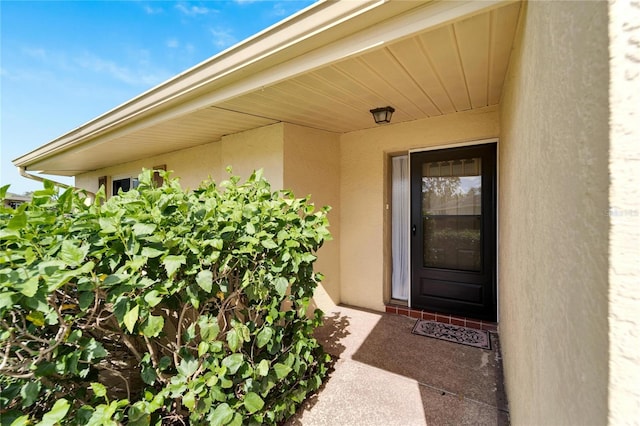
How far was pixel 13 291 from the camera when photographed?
1.07 metres

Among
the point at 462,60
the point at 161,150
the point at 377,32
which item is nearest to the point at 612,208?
the point at 377,32

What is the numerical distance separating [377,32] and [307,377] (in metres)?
2.77

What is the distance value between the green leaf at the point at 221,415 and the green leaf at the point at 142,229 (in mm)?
1126

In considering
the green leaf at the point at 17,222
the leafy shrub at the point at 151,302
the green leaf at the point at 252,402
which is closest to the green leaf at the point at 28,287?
the leafy shrub at the point at 151,302

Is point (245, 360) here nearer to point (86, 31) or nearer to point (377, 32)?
point (377, 32)

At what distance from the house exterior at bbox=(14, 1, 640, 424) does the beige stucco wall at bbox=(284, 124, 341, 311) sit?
3cm

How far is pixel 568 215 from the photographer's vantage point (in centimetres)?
70

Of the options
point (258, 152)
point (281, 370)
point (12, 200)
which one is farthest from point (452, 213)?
point (12, 200)

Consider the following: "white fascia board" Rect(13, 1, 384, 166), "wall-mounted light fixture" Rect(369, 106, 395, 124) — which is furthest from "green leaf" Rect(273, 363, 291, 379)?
"wall-mounted light fixture" Rect(369, 106, 395, 124)

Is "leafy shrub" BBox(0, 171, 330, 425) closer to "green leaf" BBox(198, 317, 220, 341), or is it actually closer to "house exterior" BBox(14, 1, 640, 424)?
"green leaf" BBox(198, 317, 220, 341)

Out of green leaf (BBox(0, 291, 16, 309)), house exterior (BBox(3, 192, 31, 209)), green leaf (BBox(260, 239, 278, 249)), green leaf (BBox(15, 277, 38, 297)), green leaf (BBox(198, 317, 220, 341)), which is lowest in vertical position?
green leaf (BBox(198, 317, 220, 341))

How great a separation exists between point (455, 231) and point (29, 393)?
13.5ft

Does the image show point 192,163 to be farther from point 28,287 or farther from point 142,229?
point 28,287

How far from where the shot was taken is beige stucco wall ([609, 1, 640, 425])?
0.44 m
